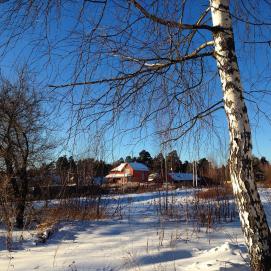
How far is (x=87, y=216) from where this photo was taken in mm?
9211

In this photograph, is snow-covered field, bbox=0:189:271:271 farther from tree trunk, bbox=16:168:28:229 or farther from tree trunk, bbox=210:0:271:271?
tree trunk, bbox=16:168:28:229

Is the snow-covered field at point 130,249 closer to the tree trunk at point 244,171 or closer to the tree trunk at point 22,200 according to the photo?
the tree trunk at point 244,171

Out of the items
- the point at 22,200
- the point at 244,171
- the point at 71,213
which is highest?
the point at 244,171

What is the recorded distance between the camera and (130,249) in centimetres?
538

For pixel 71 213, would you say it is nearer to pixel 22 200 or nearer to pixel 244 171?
pixel 22 200

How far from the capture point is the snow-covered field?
177 inches

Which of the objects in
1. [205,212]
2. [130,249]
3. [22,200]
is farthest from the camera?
[22,200]

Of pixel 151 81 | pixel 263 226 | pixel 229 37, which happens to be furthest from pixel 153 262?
pixel 229 37

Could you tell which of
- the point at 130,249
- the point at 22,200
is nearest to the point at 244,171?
the point at 130,249

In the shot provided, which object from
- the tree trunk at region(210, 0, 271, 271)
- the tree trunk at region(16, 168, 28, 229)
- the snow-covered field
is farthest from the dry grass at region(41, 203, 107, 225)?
the tree trunk at region(210, 0, 271, 271)

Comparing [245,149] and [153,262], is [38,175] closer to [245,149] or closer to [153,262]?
[153,262]

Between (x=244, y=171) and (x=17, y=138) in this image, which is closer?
(x=244, y=171)

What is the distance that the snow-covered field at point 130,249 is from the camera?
4508mm

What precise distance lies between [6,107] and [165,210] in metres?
4.52
